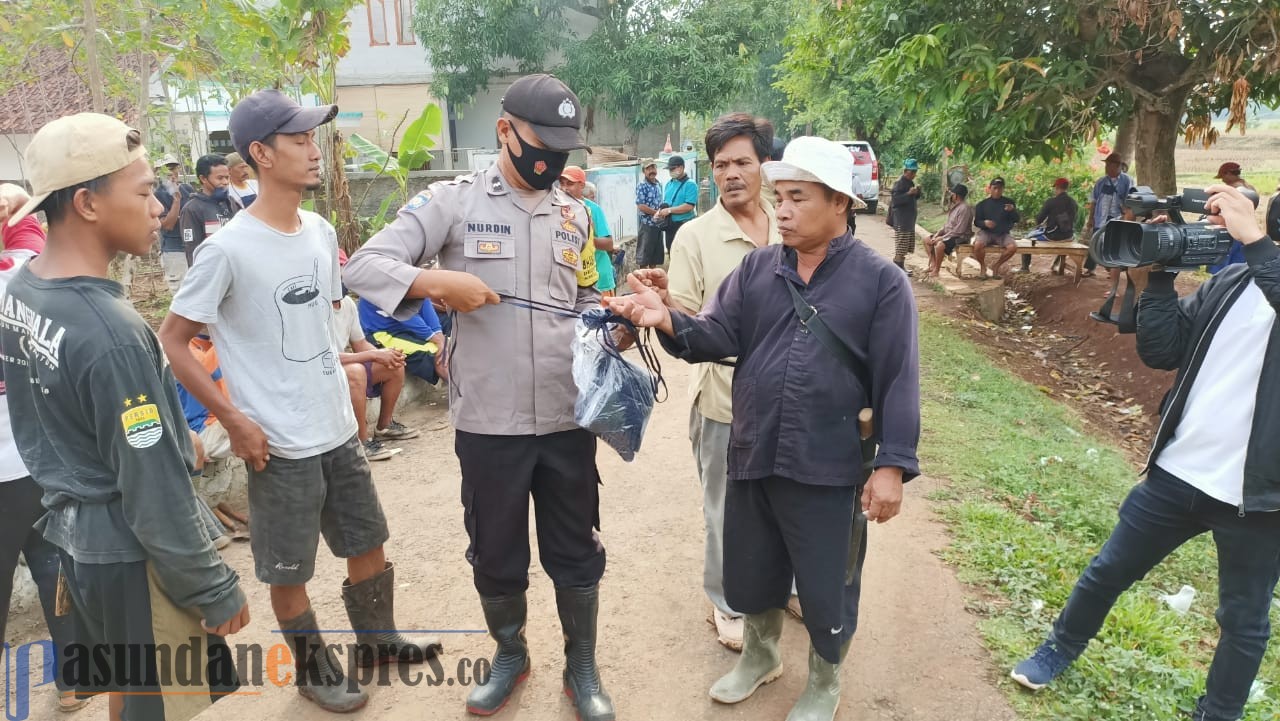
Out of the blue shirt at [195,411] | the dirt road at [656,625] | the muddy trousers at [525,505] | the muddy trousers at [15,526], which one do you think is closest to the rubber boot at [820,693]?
the dirt road at [656,625]

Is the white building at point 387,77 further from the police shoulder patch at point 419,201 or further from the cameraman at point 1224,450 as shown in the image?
the cameraman at point 1224,450

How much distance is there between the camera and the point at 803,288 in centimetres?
271

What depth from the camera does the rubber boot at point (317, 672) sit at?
2996 millimetres

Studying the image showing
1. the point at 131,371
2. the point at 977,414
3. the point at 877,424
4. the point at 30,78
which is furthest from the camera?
the point at 30,78

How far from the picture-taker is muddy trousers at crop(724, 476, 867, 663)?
267 cm

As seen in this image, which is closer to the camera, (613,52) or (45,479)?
(45,479)

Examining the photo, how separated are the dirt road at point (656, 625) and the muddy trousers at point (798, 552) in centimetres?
48

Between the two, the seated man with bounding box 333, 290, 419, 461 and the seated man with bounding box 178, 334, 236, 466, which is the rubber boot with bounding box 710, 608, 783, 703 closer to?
the seated man with bounding box 333, 290, 419, 461

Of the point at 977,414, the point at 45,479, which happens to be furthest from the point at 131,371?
the point at 977,414

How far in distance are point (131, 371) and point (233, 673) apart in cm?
92

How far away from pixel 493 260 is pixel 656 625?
1836mm

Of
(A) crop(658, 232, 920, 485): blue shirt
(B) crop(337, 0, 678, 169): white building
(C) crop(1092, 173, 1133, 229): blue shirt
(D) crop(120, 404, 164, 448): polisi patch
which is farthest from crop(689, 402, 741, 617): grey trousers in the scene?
(B) crop(337, 0, 678, 169): white building

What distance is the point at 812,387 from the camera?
2.61m

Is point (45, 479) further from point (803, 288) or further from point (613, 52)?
point (613, 52)
